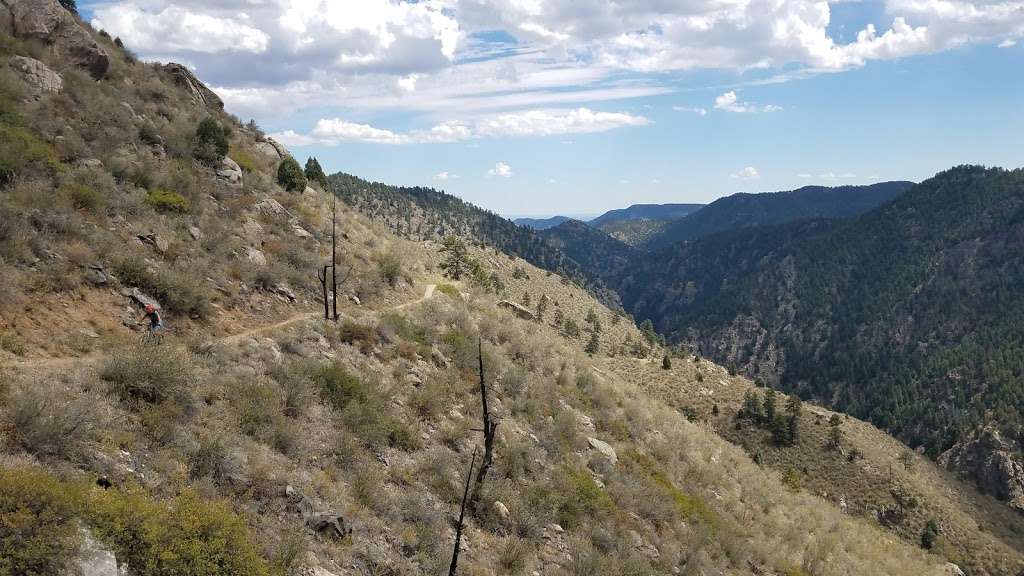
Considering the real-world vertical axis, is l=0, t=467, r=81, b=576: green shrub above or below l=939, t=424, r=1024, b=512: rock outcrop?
above

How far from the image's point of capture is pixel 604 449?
23.1 metres

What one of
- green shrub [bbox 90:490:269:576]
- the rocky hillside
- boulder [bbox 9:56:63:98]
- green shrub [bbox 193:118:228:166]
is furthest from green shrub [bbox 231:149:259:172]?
green shrub [bbox 90:490:269:576]

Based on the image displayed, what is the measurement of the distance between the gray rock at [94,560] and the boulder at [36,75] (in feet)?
81.9

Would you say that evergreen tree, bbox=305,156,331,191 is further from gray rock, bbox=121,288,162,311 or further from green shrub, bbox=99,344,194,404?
green shrub, bbox=99,344,194,404

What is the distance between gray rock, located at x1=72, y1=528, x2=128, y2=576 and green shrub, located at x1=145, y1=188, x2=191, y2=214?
1825 cm

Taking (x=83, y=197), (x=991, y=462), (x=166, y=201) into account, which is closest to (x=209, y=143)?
(x=166, y=201)

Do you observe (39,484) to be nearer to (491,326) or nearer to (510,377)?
(510,377)

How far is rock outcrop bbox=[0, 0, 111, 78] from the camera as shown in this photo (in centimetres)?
2731

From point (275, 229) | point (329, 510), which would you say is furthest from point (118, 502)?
point (275, 229)

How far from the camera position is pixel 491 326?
28.8 m

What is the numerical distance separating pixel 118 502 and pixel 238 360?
7.76 metres

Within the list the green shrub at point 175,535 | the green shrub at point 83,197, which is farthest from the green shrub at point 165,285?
the green shrub at point 175,535

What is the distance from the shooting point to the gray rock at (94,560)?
7348 mm

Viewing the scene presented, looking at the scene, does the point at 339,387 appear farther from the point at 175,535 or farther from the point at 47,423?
the point at 175,535
